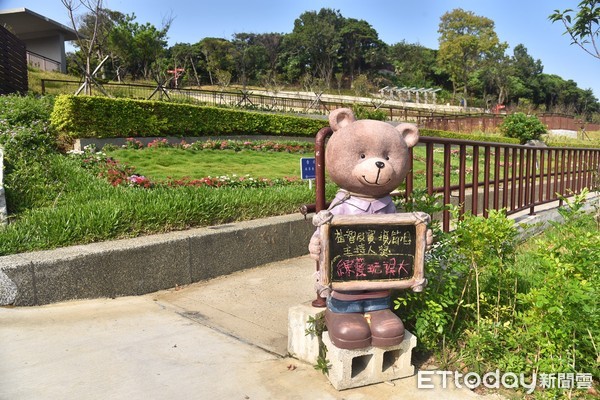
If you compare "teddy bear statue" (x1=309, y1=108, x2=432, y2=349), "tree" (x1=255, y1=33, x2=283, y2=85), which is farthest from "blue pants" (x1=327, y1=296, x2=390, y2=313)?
"tree" (x1=255, y1=33, x2=283, y2=85)

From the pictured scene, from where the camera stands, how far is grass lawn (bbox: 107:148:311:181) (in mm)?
8414

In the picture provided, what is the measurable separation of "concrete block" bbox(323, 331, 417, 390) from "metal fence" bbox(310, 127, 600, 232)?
89 centimetres

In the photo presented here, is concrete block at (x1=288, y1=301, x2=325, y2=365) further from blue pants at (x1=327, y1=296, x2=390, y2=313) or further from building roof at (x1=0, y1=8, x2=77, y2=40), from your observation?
building roof at (x1=0, y1=8, x2=77, y2=40)

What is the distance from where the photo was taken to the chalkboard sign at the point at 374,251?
241 cm

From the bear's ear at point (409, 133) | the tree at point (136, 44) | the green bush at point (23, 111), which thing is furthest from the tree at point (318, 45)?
the bear's ear at point (409, 133)

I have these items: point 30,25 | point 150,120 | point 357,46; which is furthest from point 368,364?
point 357,46

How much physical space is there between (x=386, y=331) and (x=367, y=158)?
93 cm

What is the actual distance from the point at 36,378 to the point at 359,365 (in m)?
1.70

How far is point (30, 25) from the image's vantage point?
27625mm

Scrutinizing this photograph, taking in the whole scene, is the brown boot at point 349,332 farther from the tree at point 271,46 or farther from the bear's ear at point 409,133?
the tree at point 271,46

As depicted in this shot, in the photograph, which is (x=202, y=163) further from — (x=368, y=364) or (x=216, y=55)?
(x=216, y=55)

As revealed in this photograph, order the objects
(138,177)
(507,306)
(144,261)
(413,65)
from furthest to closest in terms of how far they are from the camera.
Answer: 1. (413,65)
2. (138,177)
3. (144,261)
4. (507,306)

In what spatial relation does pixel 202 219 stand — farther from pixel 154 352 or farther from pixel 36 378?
pixel 36 378

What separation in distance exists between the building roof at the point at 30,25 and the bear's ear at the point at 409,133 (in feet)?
89.9
